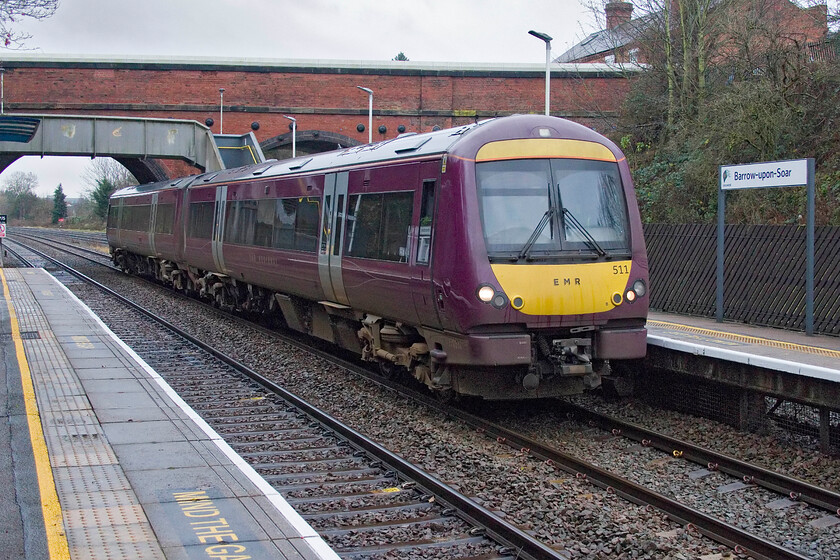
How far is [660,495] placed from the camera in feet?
21.5

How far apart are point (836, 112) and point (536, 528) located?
622 inches

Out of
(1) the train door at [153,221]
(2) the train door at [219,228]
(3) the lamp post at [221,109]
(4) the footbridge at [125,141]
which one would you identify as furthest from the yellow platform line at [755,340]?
(3) the lamp post at [221,109]

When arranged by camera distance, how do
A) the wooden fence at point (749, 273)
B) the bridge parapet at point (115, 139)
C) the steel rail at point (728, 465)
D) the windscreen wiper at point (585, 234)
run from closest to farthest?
1. the steel rail at point (728, 465)
2. the windscreen wiper at point (585, 234)
3. the wooden fence at point (749, 273)
4. the bridge parapet at point (115, 139)

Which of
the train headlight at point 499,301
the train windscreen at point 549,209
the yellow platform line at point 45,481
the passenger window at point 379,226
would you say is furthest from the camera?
the passenger window at point 379,226

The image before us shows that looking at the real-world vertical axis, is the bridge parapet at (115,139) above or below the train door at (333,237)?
above

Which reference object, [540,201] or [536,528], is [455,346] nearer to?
[540,201]

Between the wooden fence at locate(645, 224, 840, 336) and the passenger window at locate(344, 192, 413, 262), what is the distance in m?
6.20

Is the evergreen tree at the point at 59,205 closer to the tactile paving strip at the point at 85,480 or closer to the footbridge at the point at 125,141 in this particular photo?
the footbridge at the point at 125,141

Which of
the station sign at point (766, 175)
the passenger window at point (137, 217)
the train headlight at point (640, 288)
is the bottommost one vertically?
the train headlight at point (640, 288)

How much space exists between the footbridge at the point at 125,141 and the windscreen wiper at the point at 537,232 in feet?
87.9

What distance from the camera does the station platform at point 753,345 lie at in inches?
328

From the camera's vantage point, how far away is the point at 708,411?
965 centimetres

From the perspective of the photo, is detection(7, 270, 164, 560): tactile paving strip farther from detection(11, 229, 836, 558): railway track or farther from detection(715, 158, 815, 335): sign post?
detection(715, 158, 815, 335): sign post

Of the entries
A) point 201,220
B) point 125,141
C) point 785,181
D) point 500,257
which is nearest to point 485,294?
point 500,257
